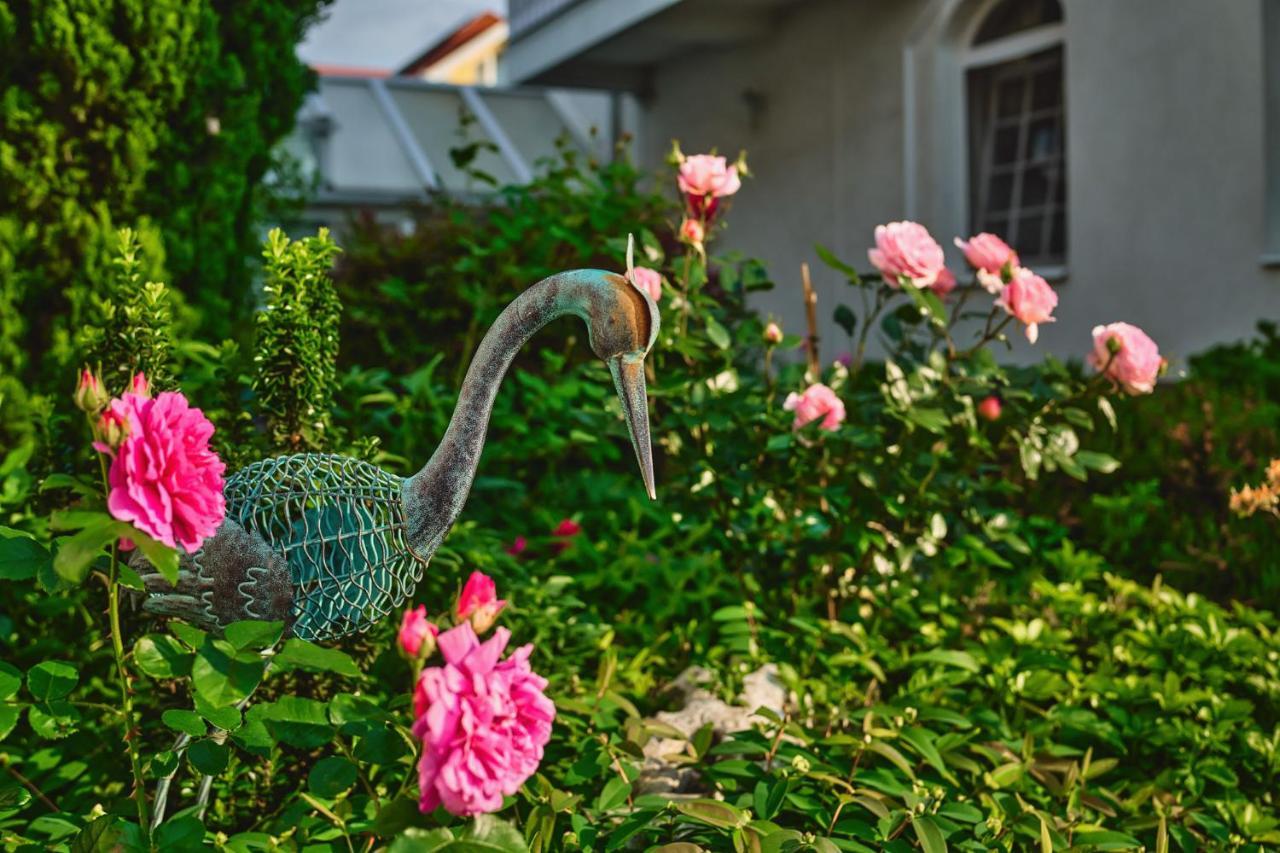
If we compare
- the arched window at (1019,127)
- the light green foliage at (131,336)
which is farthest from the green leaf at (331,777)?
the arched window at (1019,127)

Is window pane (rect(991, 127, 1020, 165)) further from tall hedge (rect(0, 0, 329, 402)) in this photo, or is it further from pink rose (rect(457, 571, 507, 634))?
pink rose (rect(457, 571, 507, 634))

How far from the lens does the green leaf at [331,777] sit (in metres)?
1.65

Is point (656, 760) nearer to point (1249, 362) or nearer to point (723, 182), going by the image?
point (723, 182)

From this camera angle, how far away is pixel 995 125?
8859 mm

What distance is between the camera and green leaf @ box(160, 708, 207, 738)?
5.13 ft

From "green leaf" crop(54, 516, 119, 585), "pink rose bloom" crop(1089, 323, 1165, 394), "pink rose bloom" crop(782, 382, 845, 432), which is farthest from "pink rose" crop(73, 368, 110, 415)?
"pink rose bloom" crop(1089, 323, 1165, 394)

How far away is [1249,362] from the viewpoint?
17.4 ft

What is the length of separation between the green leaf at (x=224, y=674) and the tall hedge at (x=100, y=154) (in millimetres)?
2054

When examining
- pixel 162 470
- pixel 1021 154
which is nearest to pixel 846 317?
pixel 162 470

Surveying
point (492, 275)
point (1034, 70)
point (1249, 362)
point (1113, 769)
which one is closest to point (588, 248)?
point (492, 275)

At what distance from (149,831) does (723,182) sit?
1.79m

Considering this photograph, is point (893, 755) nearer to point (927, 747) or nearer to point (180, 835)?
point (927, 747)

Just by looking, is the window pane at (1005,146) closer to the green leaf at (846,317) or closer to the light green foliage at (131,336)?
the green leaf at (846,317)

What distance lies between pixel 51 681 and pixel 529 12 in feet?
36.8
